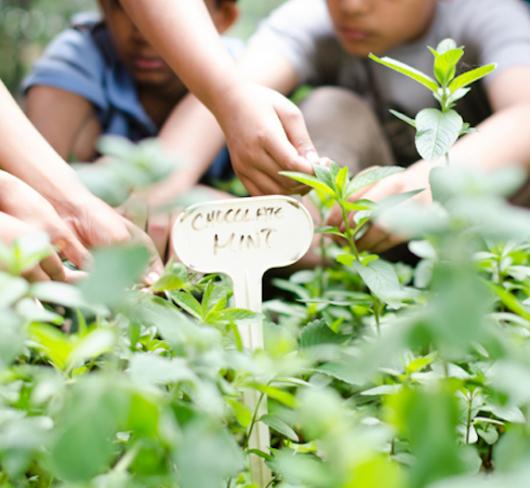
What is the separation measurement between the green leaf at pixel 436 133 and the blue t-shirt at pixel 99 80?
1113mm

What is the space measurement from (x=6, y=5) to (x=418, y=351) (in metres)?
3.82

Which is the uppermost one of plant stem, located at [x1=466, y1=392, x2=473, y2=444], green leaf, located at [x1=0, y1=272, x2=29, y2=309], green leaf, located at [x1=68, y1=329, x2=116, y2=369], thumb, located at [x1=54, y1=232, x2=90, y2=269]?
green leaf, located at [x1=0, y1=272, x2=29, y2=309]

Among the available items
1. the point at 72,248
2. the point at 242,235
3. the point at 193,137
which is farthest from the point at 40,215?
the point at 193,137

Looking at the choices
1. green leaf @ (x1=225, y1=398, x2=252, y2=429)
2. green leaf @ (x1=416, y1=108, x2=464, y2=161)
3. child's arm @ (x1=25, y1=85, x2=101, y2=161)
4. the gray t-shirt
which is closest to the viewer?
green leaf @ (x1=225, y1=398, x2=252, y2=429)

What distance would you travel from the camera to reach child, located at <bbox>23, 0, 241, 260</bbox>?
70.1 inches

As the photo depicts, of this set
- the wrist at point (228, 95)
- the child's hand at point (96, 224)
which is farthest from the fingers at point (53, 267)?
the wrist at point (228, 95)

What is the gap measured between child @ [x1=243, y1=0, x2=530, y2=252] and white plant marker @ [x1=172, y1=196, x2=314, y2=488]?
0.57 metres

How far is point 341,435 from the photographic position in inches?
16.1

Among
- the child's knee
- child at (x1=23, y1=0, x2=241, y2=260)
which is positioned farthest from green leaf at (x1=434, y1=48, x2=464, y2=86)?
child at (x1=23, y1=0, x2=241, y2=260)

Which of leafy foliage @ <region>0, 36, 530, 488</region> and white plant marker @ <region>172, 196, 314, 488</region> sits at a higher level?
leafy foliage @ <region>0, 36, 530, 488</region>

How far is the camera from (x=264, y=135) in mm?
997

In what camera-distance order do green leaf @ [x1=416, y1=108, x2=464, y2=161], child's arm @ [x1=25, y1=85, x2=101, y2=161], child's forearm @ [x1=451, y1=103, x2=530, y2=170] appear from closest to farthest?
green leaf @ [x1=416, y1=108, x2=464, y2=161], child's forearm @ [x1=451, y1=103, x2=530, y2=170], child's arm @ [x1=25, y1=85, x2=101, y2=161]

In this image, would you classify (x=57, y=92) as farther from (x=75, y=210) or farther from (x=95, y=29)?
(x=75, y=210)

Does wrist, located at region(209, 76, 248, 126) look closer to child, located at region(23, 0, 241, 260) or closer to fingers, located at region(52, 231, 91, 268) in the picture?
fingers, located at region(52, 231, 91, 268)
